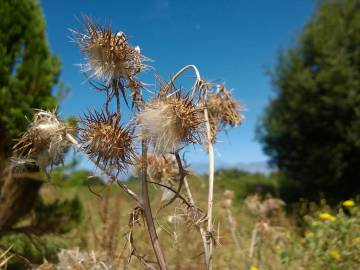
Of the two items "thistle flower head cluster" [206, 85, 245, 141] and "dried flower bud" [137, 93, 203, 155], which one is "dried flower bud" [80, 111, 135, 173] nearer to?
"dried flower bud" [137, 93, 203, 155]

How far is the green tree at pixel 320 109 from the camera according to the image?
42.4 feet

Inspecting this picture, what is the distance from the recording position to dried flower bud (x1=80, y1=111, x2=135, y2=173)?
1.36 meters

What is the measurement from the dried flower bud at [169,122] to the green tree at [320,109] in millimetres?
11841

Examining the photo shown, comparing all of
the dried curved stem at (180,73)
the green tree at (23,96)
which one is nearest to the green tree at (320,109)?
the green tree at (23,96)

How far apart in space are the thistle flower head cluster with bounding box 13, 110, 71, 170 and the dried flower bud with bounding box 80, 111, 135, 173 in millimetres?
92

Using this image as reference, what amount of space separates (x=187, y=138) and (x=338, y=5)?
1514 cm

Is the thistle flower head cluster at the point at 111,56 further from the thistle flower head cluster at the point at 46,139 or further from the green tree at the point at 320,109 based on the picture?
the green tree at the point at 320,109

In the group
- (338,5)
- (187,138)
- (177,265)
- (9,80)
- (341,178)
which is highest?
(338,5)

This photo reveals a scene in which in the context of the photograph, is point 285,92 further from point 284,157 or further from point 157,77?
point 157,77

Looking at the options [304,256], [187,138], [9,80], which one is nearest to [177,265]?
[304,256]

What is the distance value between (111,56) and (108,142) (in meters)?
0.27

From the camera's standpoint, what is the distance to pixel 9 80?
18.4 feet

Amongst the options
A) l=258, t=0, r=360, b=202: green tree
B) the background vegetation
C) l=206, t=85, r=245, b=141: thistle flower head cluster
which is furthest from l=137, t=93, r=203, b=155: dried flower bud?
l=258, t=0, r=360, b=202: green tree

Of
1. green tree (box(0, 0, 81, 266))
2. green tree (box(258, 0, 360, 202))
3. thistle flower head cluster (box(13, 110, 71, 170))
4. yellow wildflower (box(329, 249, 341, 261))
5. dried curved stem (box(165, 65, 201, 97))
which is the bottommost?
yellow wildflower (box(329, 249, 341, 261))
